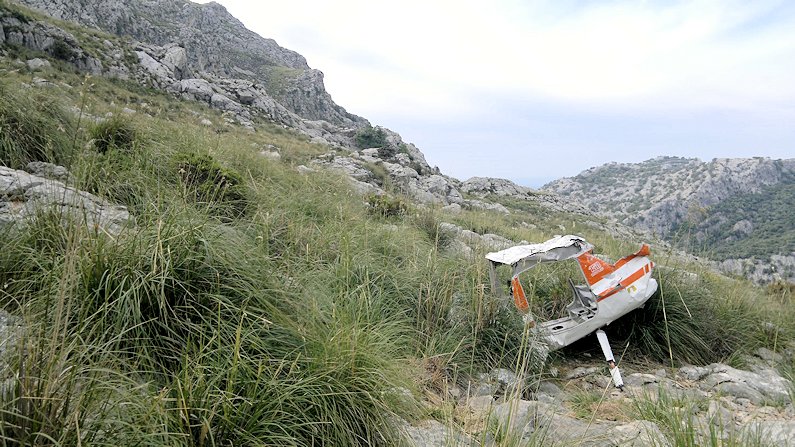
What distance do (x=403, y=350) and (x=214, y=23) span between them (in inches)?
3915

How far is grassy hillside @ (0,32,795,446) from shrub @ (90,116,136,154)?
0.02 metres

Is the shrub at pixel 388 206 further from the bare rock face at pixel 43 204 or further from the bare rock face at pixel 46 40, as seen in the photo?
the bare rock face at pixel 46 40

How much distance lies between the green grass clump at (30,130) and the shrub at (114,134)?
0.88 feet

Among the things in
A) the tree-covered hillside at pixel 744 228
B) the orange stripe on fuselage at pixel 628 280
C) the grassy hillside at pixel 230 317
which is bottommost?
the grassy hillside at pixel 230 317

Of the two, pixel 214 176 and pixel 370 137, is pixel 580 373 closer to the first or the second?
pixel 214 176

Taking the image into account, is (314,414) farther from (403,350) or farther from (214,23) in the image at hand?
(214,23)

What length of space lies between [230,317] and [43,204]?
1.48m

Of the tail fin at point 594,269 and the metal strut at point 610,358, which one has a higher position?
the tail fin at point 594,269

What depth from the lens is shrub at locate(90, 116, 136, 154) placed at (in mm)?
4948

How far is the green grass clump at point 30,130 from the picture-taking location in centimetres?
415

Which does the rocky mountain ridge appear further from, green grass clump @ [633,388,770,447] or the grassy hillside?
green grass clump @ [633,388,770,447]

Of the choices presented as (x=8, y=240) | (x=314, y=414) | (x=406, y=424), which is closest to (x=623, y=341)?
(x=406, y=424)

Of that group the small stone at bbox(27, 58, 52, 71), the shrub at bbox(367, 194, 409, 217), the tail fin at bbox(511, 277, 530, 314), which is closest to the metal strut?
the tail fin at bbox(511, 277, 530, 314)

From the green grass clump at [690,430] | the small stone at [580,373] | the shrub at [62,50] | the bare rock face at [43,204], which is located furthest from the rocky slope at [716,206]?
A: the shrub at [62,50]
